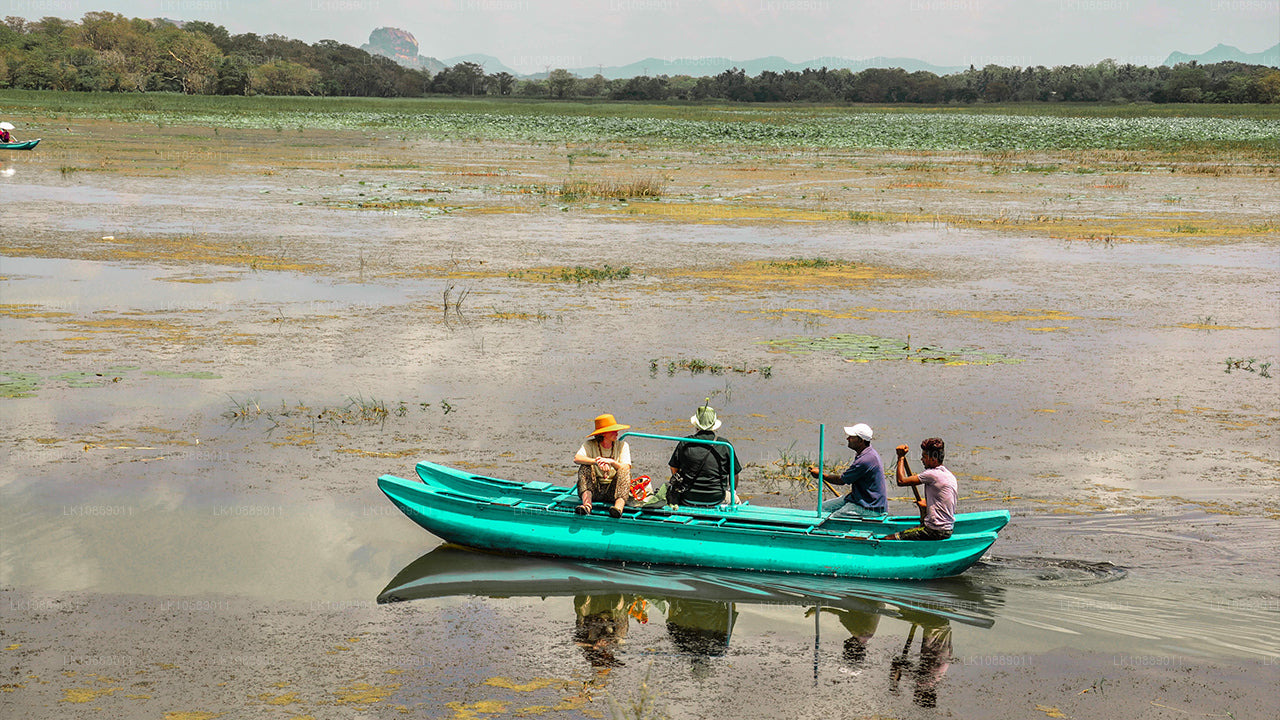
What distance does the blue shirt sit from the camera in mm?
9383

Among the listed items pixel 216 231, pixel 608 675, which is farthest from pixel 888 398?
pixel 216 231

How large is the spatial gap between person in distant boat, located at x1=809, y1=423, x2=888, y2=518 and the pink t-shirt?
0.43 m

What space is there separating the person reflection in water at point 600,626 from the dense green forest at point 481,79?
13734 cm

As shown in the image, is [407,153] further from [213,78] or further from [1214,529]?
[213,78]

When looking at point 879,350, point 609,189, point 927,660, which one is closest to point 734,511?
point 927,660

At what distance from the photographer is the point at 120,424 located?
12.2 meters

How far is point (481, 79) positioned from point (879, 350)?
190 m

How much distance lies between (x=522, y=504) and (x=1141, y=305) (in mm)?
13967

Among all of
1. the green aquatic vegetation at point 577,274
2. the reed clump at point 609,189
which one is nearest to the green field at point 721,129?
the reed clump at point 609,189

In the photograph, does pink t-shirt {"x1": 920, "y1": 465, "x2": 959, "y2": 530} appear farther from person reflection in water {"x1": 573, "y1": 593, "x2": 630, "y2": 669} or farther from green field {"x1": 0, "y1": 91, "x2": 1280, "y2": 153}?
green field {"x1": 0, "y1": 91, "x2": 1280, "y2": 153}

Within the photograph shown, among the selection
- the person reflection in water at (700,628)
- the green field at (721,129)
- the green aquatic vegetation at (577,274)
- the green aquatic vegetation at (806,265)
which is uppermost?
the green field at (721,129)

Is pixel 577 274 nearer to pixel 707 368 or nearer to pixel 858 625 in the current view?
pixel 707 368

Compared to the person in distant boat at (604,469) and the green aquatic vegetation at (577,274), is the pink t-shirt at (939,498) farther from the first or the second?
the green aquatic vegetation at (577,274)

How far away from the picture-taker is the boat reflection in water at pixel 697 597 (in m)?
7.98
